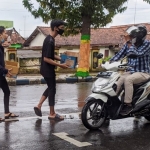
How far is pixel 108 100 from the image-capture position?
5844 millimetres

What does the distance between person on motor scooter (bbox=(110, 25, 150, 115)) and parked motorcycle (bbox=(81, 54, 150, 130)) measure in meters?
0.09

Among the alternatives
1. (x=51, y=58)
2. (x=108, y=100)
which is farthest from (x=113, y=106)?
(x=51, y=58)

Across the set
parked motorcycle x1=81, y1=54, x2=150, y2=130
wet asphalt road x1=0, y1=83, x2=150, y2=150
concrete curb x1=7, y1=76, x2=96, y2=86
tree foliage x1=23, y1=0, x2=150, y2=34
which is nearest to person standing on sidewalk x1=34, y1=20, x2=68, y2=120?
wet asphalt road x1=0, y1=83, x2=150, y2=150

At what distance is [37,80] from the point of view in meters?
14.5

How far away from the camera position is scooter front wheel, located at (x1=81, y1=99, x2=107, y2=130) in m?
5.68

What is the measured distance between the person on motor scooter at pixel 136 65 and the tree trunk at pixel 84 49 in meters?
10.6

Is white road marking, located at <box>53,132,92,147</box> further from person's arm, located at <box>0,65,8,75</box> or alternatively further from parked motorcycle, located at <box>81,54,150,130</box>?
person's arm, located at <box>0,65,8,75</box>

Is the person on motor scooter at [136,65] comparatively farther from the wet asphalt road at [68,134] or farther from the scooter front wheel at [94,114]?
the wet asphalt road at [68,134]

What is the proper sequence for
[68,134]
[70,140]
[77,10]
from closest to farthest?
[70,140], [68,134], [77,10]

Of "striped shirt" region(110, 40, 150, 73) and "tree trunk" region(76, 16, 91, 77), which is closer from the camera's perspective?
"striped shirt" region(110, 40, 150, 73)

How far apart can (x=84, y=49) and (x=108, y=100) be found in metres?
11.4

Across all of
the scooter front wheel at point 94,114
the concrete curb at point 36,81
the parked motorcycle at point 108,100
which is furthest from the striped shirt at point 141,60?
the concrete curb at point 36,81

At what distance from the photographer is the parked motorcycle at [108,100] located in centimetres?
572

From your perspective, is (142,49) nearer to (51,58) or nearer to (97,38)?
(51,58)
